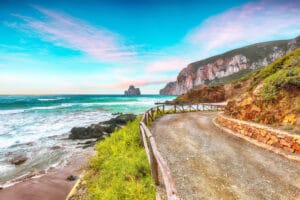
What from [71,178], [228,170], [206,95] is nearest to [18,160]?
[71,178]

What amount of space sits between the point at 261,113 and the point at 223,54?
17887 cm

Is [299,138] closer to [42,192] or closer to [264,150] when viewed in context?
[264,150]

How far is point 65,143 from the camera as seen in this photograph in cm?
1498

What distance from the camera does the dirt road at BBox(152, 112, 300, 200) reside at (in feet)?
15.5

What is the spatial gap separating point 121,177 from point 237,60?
159 meters

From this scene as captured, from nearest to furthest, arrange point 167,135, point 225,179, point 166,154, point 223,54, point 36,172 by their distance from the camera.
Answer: point 225,179
point 166,154
point 36,172
point 167,135
point 223,54

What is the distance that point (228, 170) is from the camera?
19.5 feet

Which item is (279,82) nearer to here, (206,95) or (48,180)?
(48,180)

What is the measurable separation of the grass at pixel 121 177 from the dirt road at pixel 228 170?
3.07 feet

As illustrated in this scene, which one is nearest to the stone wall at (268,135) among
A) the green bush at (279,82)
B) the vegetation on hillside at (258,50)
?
the green bush at (279,82)

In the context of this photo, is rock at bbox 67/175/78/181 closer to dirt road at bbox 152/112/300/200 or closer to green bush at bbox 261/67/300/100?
dirt road at bbox 152/112/300/200

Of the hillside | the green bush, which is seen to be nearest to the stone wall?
the hillside

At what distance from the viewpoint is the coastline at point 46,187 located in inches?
268

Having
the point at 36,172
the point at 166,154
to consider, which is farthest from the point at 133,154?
the point at 36,172
